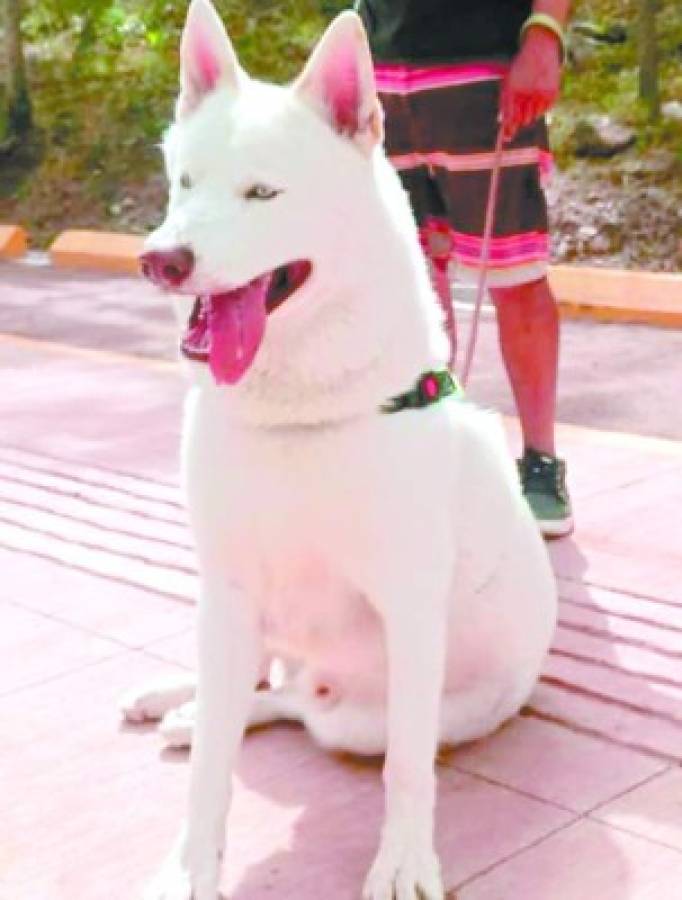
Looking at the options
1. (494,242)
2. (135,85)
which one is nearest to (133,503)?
(494,242)


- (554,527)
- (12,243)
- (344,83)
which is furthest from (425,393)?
(12,243)

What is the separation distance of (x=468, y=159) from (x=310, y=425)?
73.4 inches

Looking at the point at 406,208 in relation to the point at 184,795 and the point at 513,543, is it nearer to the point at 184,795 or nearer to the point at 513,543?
the point at 513,543

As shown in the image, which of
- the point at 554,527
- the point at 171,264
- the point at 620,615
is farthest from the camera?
the point at 554,527

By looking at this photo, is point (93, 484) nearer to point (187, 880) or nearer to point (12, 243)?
point (187, 880)

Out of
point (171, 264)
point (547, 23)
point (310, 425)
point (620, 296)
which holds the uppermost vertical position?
point (547, 23)

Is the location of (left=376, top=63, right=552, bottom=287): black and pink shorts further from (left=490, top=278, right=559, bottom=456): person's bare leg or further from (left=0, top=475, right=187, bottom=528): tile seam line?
(left=0, top=475, right=187, bottom=528): tile seam line

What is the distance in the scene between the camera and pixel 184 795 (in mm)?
2777

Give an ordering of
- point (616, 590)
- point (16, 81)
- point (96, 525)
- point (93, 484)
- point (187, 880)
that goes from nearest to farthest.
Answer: point (187, 880), point (616, 590), point (96, 525), point (93, 484), point (16, 81)

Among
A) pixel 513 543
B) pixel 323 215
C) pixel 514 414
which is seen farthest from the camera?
pixel 514 414

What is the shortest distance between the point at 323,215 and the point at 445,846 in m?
1.13

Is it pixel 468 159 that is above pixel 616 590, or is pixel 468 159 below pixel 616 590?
above

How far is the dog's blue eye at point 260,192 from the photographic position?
2150mm

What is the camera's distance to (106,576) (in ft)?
13.0
